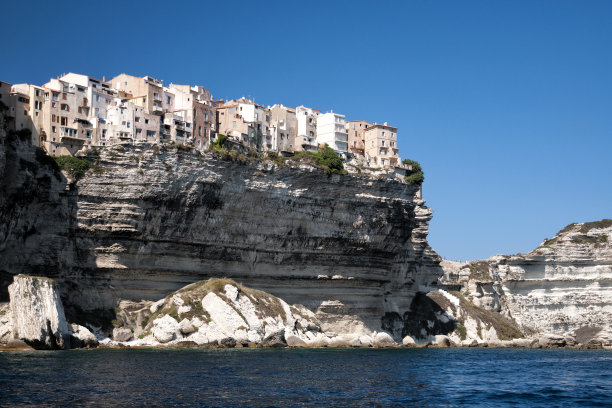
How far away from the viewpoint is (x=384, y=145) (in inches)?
3388

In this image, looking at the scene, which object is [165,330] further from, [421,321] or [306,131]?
[306,131]

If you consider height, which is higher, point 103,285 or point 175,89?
point 175,89

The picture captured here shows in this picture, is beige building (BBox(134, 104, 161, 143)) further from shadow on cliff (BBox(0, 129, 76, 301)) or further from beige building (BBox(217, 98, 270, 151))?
shadow on cliff (BBox(0, 129, 76, 301))

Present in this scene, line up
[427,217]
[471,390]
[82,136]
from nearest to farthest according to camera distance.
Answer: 1. [471,390]
2. [82,136]
3. [427,217]

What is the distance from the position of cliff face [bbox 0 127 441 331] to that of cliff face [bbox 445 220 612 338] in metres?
18.9

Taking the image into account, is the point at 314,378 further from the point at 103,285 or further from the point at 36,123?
the point at 36,123

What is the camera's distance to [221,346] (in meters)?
52.5

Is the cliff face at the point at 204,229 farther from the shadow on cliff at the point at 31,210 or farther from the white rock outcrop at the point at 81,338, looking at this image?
the white rock outcrop at the point at 81,338

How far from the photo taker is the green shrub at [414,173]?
265ft

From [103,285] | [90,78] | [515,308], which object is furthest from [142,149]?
[515,308]

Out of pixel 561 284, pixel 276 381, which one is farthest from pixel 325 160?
pixel 276 381

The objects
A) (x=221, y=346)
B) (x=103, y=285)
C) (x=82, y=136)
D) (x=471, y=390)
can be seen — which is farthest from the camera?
(x=82, y=136)

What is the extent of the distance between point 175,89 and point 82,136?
17.8 m

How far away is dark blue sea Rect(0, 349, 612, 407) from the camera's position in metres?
26.4
